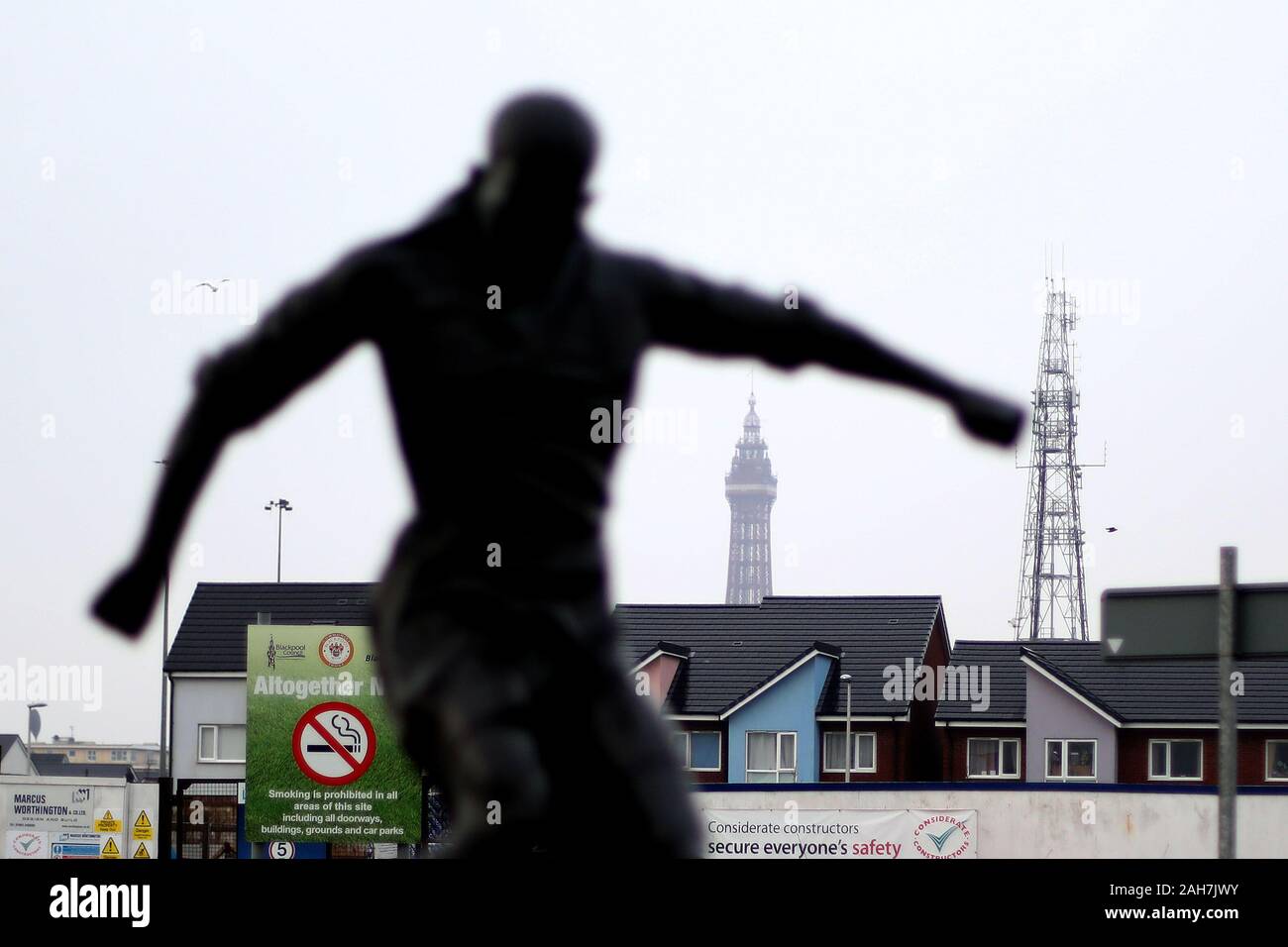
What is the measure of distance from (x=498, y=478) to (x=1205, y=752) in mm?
52246

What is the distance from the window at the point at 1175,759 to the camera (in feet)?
172

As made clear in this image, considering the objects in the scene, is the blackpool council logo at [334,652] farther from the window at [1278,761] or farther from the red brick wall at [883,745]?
the window at [1278,761]

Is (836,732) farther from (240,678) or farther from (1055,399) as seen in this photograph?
(1055,399)

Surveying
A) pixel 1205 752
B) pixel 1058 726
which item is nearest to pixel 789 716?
pixel 1058 726

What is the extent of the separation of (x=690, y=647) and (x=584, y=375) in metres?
51.8

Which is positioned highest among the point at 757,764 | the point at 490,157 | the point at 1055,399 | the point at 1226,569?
the point at 1055,399

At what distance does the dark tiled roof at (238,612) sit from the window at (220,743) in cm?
171

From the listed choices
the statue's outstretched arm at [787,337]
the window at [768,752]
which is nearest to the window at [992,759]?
the window at [768,752]

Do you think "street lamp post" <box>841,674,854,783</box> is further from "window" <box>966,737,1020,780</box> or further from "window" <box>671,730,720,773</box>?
"window" <box>966,737,1020,780</box>

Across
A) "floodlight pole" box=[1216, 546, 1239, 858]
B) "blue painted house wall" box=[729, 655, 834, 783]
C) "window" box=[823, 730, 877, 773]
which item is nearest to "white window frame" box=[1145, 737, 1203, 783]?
"window" box=[823, 730, 877, 773]

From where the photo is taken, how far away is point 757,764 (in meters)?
52.8

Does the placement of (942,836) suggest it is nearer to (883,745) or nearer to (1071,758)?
(883,745)

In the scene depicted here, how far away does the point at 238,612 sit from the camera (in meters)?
53.7

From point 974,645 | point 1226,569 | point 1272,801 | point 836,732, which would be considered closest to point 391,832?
point 1272,801
